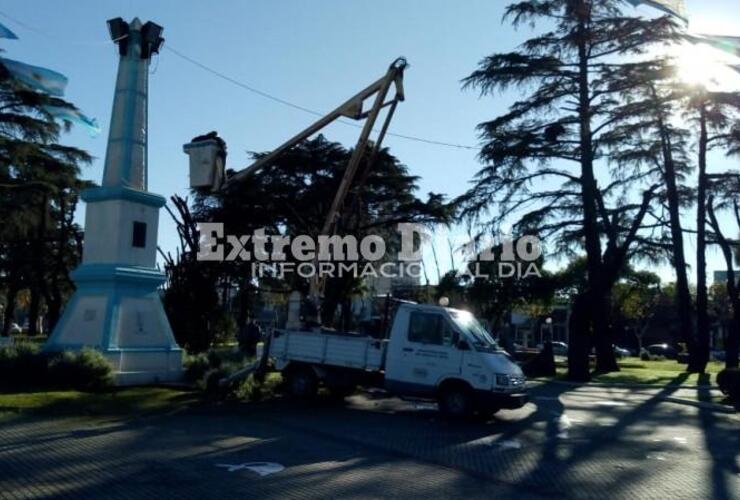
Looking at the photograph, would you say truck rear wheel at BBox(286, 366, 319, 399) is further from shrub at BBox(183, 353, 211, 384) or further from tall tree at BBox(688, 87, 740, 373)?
tall tree at BBox(688, 87, 740, 373)

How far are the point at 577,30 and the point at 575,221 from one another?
23.5 ft

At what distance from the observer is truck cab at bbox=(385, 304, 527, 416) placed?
49.6ft

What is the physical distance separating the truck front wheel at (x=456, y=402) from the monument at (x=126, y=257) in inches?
306

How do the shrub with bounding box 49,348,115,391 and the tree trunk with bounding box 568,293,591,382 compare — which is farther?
the tree trunk with bounding box 568,293,591,382

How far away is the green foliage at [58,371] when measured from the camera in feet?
55.4

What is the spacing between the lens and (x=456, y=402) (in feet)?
50.4

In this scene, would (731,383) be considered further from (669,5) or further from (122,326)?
(122,326)

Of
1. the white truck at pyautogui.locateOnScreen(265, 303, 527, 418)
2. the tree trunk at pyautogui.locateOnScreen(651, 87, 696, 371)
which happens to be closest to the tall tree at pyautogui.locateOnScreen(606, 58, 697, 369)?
the tree trunk at pyautogui.locateOnScreen(651, 87, 696, 371)

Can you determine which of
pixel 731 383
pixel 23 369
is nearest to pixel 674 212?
pixel 731 383

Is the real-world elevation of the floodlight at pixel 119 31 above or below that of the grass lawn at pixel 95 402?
above

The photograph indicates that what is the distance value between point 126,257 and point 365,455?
1090 centimetres

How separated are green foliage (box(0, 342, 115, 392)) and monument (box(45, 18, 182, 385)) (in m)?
0.94

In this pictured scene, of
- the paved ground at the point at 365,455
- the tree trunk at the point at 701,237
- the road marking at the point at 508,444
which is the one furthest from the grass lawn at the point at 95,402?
the tree trunk at the point at 701,237

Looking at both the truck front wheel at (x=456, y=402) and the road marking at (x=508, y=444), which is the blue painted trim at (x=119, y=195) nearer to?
the truck front wheel at (x=456, y=402)
